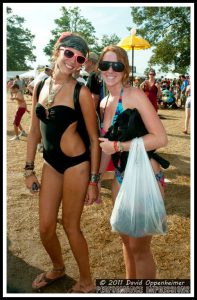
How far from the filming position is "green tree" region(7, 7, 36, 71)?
58844 millimetres

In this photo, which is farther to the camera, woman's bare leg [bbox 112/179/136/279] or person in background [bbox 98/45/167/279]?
woman's bare leg [bbox 112/179/136/279]

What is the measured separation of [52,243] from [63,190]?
2.00 feet

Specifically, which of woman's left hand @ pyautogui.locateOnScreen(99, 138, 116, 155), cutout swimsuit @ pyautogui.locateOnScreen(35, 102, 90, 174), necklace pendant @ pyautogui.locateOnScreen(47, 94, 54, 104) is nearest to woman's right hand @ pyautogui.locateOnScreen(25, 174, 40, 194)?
cutout swimsuit @ pyautogui.locateOnScreen(35, 102, 90, 174)

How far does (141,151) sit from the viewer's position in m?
2.21

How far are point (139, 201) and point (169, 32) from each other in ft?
99.9

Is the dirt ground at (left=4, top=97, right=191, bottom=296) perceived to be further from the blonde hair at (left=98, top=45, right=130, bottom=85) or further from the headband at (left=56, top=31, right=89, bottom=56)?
the headband at (left=56, top=31, right=89, bottom=56)

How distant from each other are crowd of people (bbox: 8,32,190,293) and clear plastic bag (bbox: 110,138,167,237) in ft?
0.37

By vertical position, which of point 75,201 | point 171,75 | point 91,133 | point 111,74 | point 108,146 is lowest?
point 75,201

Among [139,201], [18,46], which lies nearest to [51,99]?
[139,201]

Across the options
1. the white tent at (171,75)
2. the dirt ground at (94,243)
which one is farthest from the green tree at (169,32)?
the dirt ground at (94,243)

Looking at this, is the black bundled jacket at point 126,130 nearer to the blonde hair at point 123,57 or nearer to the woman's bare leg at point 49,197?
the blonde hair at point 123,57

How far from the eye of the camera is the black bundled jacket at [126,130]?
219 centimetres

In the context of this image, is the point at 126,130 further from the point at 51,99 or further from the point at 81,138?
the point at 51,99

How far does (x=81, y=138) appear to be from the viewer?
8.39ft
